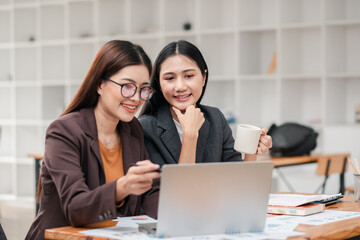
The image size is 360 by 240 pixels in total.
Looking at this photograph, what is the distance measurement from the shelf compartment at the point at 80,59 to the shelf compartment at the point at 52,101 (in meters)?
0.42

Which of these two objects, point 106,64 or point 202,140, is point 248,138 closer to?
point 202,140

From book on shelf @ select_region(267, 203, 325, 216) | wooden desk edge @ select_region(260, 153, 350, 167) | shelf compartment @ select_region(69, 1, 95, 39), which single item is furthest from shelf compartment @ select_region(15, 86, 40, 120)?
book on shelf @ select_region(267, 203, 325, 216)

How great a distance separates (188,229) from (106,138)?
2.16ft

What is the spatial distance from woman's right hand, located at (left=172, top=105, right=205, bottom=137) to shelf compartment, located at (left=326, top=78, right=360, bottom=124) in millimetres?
3297

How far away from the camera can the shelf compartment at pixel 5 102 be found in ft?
23.9

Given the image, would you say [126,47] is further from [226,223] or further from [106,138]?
[226,223]

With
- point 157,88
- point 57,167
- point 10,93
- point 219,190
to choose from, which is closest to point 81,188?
point 57,167

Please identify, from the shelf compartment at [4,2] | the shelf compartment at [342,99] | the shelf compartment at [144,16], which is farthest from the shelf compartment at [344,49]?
the shelf compartment at [4,2]

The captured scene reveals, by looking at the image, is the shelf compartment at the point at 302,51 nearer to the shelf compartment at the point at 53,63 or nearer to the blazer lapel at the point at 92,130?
the shelf compartment at the point at 53,63

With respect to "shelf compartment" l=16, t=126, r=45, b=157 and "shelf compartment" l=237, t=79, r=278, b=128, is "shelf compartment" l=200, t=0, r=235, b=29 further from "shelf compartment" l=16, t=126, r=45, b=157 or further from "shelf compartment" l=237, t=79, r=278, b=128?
"shelf compartment" l=16, t=126, r=45, b=157

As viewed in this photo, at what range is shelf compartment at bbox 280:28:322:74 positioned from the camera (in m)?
5.62

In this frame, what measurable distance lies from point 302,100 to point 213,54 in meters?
1.07

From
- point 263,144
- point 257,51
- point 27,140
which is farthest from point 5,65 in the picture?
point 263,144

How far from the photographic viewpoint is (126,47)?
6.67 feet
